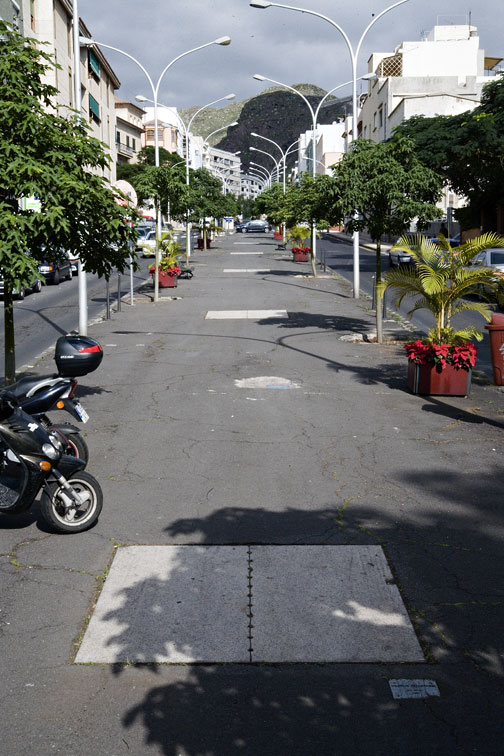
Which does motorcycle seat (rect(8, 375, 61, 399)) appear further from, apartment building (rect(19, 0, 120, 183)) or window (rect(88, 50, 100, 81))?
window (rect(88, 50, 100, 81))

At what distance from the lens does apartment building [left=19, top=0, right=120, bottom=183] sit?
4903cm

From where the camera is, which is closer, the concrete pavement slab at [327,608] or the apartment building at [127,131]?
the concrete pavement slab at [327,608]

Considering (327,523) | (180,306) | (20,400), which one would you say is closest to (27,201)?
(20,400)

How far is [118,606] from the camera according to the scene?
5.30 m

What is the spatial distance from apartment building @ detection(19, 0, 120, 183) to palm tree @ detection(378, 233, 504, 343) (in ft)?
94.9

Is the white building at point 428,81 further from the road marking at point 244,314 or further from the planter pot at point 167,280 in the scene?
the road marking at point 244,314

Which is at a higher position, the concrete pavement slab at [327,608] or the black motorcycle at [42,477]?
the black motorcycle at [42,477]

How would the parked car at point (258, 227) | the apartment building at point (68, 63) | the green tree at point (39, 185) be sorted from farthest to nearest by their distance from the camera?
the parked car at point (258, 227), the apartment building at point (68, 63), the green tree at point (39, 185)

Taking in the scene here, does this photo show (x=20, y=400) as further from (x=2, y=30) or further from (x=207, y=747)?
(x=2, y=30)

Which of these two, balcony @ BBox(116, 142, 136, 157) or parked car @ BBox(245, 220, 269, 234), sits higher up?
balcony @ BBox(116, 142, 136, 157)

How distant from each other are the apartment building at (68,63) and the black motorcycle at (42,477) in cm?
3427

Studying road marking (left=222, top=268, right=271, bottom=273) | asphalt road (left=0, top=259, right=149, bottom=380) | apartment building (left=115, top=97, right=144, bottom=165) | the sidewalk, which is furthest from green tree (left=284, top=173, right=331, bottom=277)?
apartment building (left=115, top=97, right=144, bottom=165)

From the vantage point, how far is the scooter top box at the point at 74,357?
8.10 metres

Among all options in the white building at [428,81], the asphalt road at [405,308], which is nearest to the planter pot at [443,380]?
the asphalt road at [405,308]
